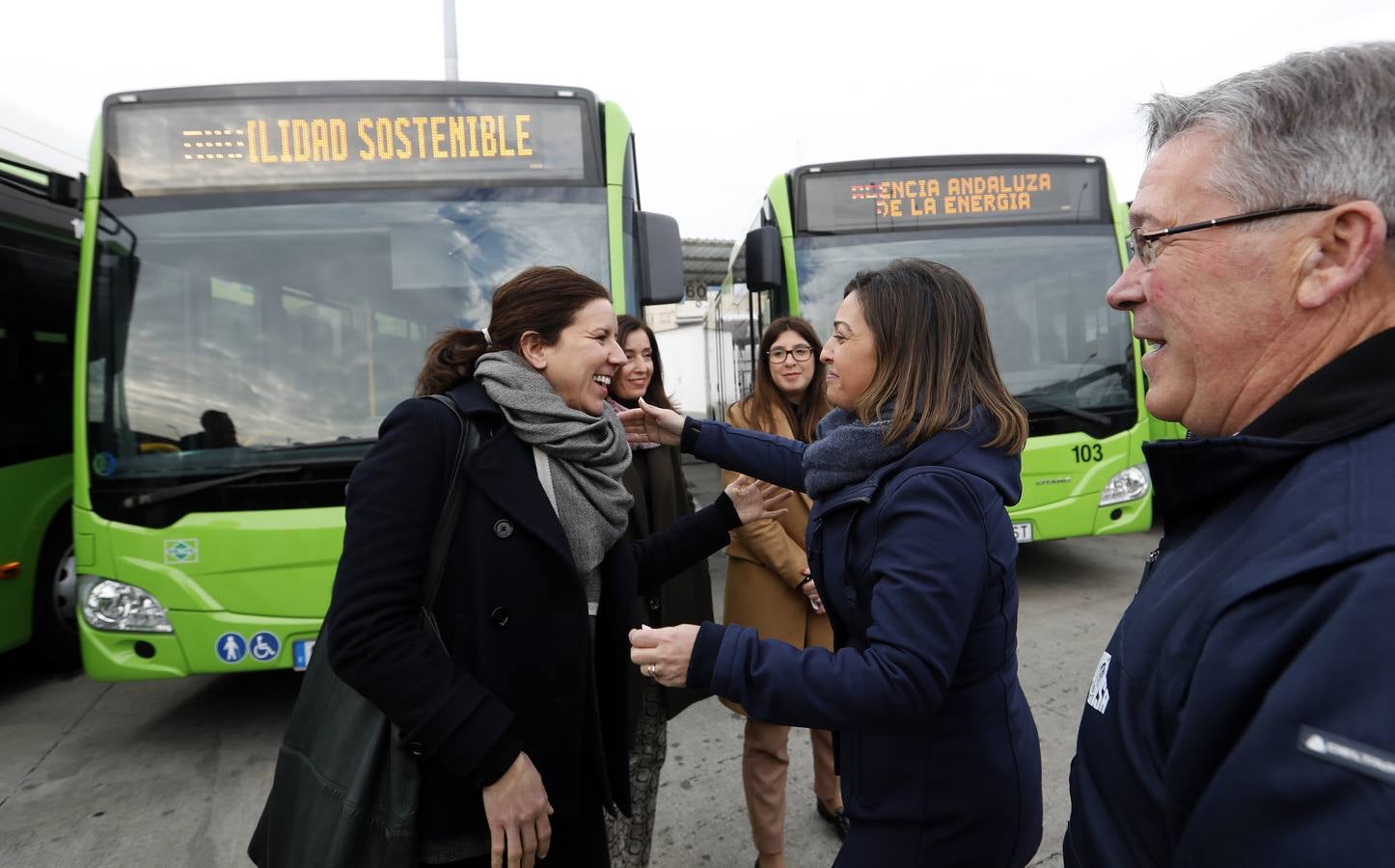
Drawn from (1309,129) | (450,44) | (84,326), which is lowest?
(1309,129)

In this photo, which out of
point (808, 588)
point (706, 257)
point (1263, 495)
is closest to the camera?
point (1263, 495)

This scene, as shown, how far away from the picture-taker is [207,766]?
3.73 metres

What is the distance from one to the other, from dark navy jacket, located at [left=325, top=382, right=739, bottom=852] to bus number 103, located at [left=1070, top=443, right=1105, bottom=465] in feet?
15.9

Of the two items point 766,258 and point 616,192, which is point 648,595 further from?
point 766,258

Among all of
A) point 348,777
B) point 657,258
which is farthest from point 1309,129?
point 657,258

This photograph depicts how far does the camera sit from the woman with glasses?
2.68 meters

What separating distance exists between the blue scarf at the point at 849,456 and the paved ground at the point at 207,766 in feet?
6.09

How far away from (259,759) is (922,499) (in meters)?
3.71

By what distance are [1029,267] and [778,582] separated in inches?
155

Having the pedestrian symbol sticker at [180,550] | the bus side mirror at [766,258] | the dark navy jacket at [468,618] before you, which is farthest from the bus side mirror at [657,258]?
the dark navy jacket at [468,618]

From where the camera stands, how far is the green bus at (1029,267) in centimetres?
561

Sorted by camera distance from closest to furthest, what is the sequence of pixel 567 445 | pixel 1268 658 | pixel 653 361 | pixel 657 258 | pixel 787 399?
pixel 1268 658 → pixel 567 445 → pixel 653 361 → pixel 787 399 → pixel 657 258

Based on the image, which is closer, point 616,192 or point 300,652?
point 300,652

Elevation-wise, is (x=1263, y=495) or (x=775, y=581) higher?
(x=1263, y=495)
